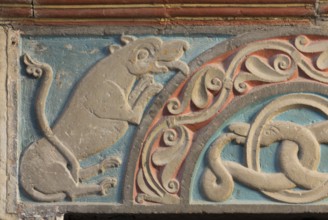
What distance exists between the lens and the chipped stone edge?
5312mm

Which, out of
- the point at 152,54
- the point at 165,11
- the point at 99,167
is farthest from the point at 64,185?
the point at 165,11

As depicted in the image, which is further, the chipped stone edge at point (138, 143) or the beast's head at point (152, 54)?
the beast's head at point (152, 54)

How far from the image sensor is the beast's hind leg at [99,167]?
536 centimetres

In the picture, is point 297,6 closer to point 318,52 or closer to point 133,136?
point 318,52

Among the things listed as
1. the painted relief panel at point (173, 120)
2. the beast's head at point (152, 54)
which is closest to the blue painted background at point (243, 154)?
the painted relief panel at point (173, 120)

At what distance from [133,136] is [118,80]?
0.23 metres

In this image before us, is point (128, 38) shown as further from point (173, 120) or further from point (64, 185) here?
point (64, 185)

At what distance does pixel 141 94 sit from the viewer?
5.40 meters

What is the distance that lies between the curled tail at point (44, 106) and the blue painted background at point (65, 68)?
0.06ft

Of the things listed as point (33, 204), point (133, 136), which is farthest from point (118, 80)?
point (33, 204)

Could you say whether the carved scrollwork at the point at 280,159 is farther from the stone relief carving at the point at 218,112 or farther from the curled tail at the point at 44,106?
the curled tail at the point at 44,106

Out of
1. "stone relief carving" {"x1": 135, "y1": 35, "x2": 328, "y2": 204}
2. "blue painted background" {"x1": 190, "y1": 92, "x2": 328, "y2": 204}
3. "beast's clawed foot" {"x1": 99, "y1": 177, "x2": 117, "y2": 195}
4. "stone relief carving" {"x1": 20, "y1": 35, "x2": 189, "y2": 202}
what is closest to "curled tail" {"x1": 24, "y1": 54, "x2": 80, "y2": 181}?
"stone relief carving" {"x1": 20, "y1": 35, "x2": 189, "y2": 202}

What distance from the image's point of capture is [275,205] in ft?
17.4

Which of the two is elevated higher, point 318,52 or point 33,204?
point 318,52
